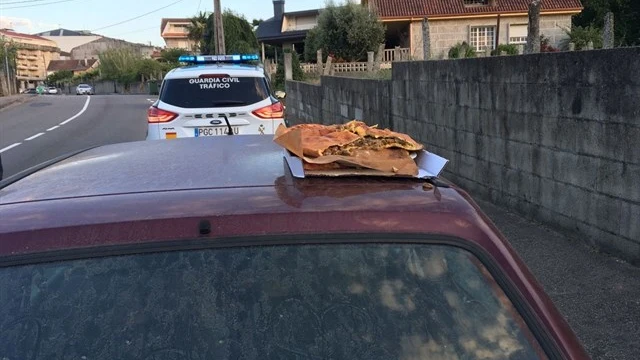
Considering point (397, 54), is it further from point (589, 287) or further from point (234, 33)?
point (589, 287)

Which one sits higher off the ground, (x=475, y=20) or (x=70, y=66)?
(x=70, y=66)

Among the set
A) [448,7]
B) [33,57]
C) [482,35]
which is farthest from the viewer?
[33,57]

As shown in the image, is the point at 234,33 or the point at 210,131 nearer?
the point at 210,131

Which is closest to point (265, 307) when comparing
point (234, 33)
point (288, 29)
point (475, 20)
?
point (475, 20)

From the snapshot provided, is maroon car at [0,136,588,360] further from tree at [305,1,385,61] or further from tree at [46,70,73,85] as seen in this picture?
tree at [46,70,73,85]

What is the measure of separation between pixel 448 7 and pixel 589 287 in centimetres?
3300

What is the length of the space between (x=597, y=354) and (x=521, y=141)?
11.4ft

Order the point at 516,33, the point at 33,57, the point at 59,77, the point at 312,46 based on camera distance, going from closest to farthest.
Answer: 1. the point at 516,33
2. the point at 312,46
3. the point at 59,77
4. the point at 33,57

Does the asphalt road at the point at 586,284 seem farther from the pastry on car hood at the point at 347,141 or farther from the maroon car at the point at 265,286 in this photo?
the maroon car at the point at 265,286

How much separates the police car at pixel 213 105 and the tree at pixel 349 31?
25722 mm

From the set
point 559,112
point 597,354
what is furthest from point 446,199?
point 559,112

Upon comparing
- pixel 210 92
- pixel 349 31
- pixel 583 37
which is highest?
pixel 349 31

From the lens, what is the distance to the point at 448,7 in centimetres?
3616

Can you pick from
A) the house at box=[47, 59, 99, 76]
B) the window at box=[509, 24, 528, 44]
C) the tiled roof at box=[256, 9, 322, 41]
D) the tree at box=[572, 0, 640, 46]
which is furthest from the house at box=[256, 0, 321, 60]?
the house at box=[47, 59, 99, 76]
